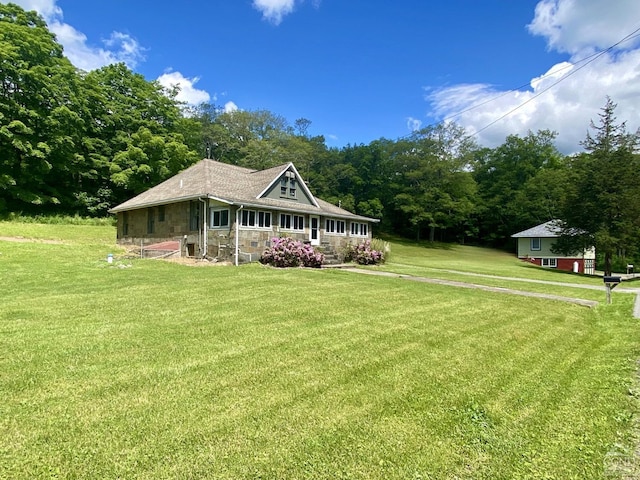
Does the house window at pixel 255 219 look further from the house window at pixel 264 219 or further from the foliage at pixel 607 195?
the foliage at pixel 607 195

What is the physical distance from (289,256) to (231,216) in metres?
3.37

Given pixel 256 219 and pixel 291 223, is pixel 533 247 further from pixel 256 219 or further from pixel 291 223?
pixel 256 219

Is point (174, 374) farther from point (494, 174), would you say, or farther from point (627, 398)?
point (494, 174)

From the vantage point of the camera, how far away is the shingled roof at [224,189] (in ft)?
59.6

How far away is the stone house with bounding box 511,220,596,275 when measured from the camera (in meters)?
36.6

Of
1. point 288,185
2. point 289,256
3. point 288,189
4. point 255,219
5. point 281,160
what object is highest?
point 281,160

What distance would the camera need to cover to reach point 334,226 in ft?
77.5

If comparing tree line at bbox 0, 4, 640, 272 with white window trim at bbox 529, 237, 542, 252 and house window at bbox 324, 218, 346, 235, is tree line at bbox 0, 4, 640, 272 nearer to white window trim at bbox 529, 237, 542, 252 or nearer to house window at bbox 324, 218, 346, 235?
white window trim at bbox 529, 237, 542, 252

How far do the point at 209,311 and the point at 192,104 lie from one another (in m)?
53.4

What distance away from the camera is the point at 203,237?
720 inches

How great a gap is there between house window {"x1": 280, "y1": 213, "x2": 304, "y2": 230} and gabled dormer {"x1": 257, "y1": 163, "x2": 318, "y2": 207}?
1.47 m

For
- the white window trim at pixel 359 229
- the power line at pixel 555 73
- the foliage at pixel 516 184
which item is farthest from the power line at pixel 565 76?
the foliage at pixel 516 184

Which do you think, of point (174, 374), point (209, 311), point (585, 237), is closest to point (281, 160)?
point (585, 237)

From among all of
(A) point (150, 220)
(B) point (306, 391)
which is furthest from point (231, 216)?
(B) point (306, 391)
